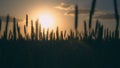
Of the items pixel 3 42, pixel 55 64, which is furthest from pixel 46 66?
pixel 3 42

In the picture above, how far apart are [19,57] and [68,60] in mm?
3027

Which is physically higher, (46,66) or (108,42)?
(108,42)

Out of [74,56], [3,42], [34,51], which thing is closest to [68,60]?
[74,56]

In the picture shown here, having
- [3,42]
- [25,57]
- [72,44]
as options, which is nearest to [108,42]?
[72,44]

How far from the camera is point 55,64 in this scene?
20.6m

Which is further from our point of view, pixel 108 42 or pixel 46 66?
pixel 108 42

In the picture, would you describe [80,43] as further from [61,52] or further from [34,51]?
[34,51]

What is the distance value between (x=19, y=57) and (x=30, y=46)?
1.04 meters

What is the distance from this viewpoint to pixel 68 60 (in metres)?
20.8

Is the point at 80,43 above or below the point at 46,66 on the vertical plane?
above

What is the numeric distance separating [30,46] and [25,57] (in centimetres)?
89

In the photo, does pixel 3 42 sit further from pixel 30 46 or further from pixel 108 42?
pixel 108 42

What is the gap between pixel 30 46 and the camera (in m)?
21.5

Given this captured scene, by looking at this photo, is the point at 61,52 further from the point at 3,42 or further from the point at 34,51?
the point at 3,42
